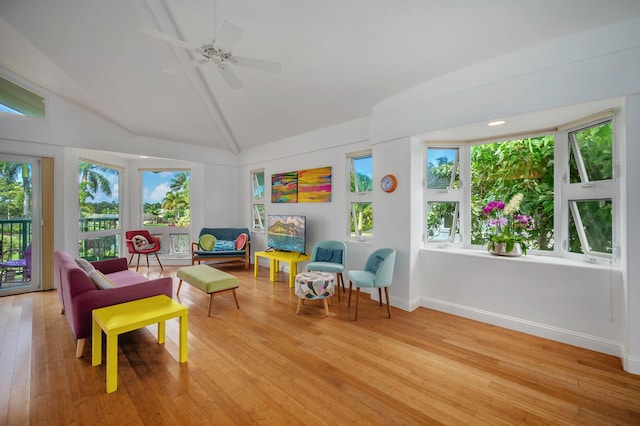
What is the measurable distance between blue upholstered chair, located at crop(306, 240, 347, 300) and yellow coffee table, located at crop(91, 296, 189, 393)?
6.49 ft

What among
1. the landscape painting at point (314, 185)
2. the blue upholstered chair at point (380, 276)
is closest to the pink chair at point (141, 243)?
the landscape painting at point (314, 185)

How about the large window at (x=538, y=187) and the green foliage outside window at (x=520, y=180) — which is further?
the green foliage outside window at (x=520, y=180)

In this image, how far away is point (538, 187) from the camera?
321cm

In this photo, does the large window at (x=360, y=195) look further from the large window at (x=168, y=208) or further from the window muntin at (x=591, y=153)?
the large window at (x=168, y=208)

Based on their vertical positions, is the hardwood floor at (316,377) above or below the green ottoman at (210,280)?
below

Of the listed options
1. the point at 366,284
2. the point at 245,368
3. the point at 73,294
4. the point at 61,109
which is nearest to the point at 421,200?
the point at 366,284

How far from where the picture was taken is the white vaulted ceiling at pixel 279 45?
2406 mm

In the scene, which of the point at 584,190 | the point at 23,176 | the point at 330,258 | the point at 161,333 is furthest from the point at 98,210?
the point at 584,190

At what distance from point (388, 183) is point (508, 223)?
1.55 meters

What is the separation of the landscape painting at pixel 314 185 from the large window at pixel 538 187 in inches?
68.0

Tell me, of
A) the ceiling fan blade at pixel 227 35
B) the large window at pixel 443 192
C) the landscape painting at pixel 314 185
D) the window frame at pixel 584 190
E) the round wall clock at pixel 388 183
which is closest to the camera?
the ceiling fan blade at pixel 227 35

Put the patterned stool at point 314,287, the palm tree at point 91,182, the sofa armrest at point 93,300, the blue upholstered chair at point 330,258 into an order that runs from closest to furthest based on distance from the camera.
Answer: the sofa armrest at point 93,300 < the patterned stool at point 314,287 < the blue upholstered chair at point 330,258 < the palm tree at point 91,182

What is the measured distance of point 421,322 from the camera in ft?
10.3

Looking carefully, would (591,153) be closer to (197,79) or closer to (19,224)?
(197,79)
